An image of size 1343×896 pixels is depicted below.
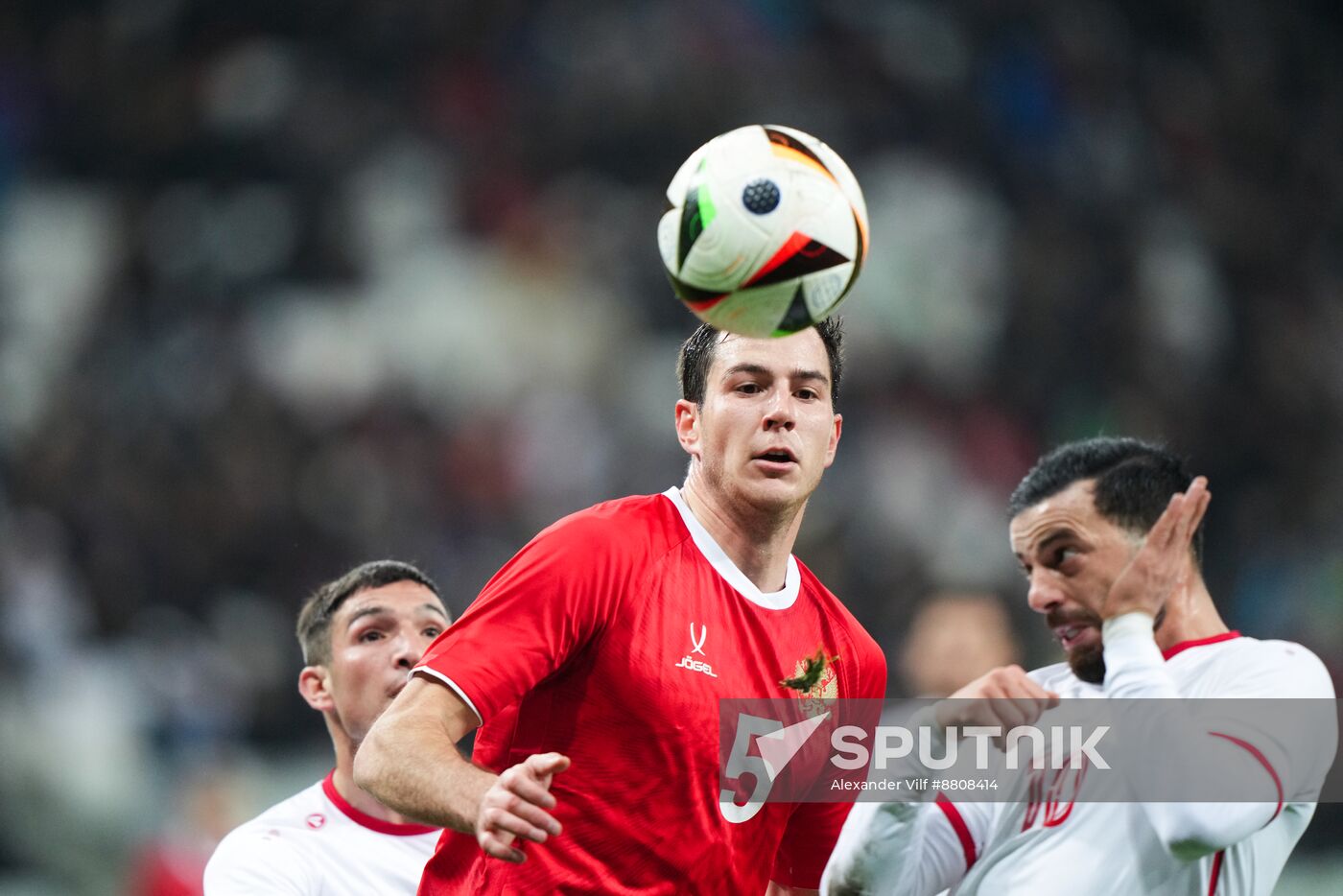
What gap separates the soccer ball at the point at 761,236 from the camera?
3738mm

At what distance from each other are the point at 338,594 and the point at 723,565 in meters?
2.01

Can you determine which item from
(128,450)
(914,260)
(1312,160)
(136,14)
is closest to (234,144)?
(136,14)

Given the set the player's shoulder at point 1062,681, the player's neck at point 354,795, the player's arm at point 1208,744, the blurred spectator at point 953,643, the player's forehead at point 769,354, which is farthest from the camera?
the blurred spectator at point 953,643

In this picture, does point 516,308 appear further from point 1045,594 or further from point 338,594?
point 1045,594

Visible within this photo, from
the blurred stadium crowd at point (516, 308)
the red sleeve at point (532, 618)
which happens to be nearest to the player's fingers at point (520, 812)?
the red sleeve at point (532, 618)

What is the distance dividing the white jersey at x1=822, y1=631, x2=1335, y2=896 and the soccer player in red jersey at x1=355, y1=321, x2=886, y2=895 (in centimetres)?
32

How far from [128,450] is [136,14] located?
4.19 metres

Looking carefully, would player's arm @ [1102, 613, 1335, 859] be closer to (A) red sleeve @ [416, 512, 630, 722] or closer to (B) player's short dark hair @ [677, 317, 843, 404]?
(B) player's short dark hair @ [677, 317, 843, 404]

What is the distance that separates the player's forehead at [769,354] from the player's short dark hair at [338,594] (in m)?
1.81

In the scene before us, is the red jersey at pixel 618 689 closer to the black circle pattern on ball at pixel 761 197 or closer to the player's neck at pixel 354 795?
the black circle pattern on ball at pixel 761 197

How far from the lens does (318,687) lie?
5.49 metres

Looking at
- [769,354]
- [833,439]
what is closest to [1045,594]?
[833,439]

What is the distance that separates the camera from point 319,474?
10.8 metres

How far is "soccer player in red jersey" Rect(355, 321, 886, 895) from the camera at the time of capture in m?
3.43
